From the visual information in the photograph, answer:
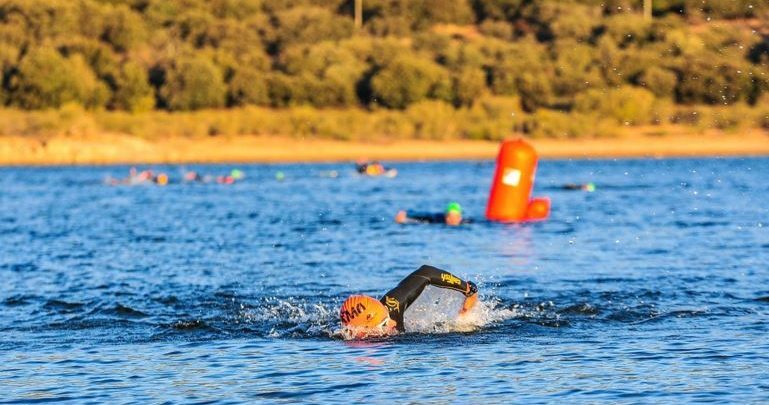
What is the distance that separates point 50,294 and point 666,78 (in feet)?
210

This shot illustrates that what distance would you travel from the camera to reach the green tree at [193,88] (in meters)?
81.6

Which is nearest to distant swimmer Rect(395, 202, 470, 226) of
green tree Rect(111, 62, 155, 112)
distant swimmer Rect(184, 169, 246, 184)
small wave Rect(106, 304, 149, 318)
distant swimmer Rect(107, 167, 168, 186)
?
small wave Rect(106, 304, 149, 318)

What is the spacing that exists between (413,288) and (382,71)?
6918 cm

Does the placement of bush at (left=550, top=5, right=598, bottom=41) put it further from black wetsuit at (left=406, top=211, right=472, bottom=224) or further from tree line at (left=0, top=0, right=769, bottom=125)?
black wetsuit at (left=406, top=211, right=472, bottom=224)

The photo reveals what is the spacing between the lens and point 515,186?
1114 inches

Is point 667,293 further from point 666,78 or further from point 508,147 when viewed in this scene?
point 666,78

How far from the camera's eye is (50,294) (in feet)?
64.4

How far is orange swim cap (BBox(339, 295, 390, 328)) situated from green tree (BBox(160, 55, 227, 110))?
6741 cm

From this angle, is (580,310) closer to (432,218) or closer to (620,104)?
(432,218)

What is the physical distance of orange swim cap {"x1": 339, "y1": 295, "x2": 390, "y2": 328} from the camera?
14.9 metres

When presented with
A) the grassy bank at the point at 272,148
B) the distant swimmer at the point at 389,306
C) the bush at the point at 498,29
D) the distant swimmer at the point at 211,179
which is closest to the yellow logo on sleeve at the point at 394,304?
the distant swimmer at the point at 389,306

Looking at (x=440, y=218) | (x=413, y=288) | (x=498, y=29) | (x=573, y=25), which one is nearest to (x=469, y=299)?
(x=413, y=288)

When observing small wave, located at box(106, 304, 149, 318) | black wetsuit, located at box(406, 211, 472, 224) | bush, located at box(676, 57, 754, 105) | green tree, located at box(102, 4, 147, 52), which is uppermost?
green tree, located at box(102, 4, 147, 52)

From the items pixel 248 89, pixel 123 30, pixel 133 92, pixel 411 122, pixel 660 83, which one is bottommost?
pixel 411 122
